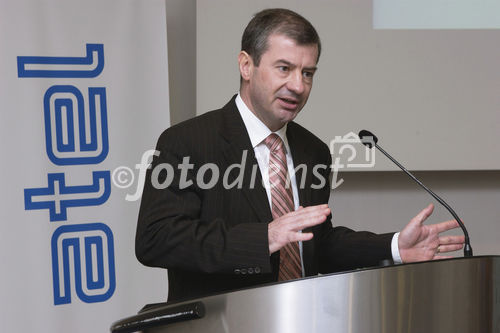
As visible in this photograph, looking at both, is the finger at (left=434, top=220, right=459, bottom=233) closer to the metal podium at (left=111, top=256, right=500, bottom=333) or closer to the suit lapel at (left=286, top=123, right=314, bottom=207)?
the suit lapel at (left=286, top=123, right=314, bottom=207)

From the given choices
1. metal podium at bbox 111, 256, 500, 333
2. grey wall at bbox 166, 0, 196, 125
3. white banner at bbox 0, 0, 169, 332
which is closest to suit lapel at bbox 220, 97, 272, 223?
metal podium at bbox 111, 256, 500, 333

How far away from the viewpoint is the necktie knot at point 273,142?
2.04 metres

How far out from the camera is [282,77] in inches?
76.0

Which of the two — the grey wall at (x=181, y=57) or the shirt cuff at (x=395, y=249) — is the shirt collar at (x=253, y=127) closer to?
the shirt cuff at (x=395, y=249)

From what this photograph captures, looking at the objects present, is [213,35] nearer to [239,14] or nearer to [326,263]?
[239,14]

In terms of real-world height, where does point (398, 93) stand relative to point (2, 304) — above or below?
above

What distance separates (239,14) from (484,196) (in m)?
2.00

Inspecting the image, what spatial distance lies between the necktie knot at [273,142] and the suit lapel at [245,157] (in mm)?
86

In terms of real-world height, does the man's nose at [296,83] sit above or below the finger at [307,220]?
above

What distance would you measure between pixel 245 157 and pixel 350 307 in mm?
908

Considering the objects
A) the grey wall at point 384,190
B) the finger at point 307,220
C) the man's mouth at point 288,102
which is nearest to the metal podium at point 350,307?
the finger at point 307,220

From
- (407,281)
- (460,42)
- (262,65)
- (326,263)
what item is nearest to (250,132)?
(262,65)

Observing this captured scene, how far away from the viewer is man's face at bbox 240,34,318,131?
1904mm

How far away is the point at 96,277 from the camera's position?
3312 millimetres
